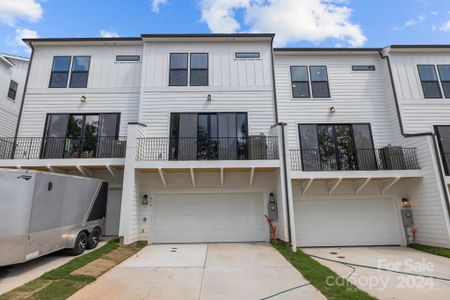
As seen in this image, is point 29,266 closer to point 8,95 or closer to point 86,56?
point 86,56

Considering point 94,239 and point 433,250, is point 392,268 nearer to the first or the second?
point 433,250

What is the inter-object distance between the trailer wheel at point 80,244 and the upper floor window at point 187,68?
668cm

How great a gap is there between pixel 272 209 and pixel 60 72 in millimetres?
11280

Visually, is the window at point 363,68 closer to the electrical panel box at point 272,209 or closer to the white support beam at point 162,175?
the electrical panel box at point 272,209

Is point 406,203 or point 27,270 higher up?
point 406,203

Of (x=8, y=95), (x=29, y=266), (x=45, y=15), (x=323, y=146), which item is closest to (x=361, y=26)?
(x=323, y=146)

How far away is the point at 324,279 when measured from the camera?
471 cm

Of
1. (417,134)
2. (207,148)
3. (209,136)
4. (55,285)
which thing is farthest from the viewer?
(209,136)

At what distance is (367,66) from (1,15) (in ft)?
55.7

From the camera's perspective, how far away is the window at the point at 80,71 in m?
10.1

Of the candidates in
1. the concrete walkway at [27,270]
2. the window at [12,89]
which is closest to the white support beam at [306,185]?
the concrete walkway at [27,270]

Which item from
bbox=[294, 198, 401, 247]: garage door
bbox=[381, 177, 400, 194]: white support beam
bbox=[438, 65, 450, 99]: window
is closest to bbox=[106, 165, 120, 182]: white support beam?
bbox=[294, 198, 401, 247]: garage door

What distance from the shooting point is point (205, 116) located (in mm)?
9711

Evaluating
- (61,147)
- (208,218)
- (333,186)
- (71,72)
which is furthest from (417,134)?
(71,72)
